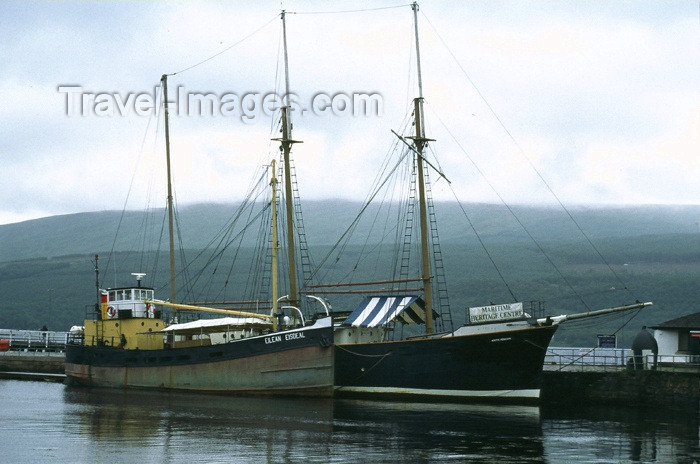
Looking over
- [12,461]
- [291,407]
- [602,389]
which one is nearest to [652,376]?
[602,389]

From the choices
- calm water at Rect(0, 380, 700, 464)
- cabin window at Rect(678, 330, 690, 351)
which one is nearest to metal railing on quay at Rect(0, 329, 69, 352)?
calm water at Rect(0, 380, 700, 464)

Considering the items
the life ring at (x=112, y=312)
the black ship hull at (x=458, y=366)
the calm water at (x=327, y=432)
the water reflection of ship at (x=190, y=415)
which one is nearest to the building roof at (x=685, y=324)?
the calm water at (x=327, y=432)

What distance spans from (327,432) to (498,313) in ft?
58.4

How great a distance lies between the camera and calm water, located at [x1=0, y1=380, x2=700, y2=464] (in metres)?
32.2

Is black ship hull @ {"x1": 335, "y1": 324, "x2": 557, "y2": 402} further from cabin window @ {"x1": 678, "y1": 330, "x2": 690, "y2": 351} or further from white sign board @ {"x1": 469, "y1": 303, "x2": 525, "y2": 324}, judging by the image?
cabin window @ {"x1": 678, "y1": 330, "x2": 690, "y2": 351}

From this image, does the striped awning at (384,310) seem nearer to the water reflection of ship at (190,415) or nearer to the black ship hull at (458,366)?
the black ship hull at (458,366)

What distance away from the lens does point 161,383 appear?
63.6 meters

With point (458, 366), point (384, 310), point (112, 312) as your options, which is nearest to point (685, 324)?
point (458, 366)

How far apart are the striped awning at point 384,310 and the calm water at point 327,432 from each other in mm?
5803

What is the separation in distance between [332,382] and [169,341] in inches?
593

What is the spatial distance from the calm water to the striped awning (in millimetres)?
5803

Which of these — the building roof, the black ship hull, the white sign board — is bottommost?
the black ship hull

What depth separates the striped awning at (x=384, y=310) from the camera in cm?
5812

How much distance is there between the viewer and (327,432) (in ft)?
128
